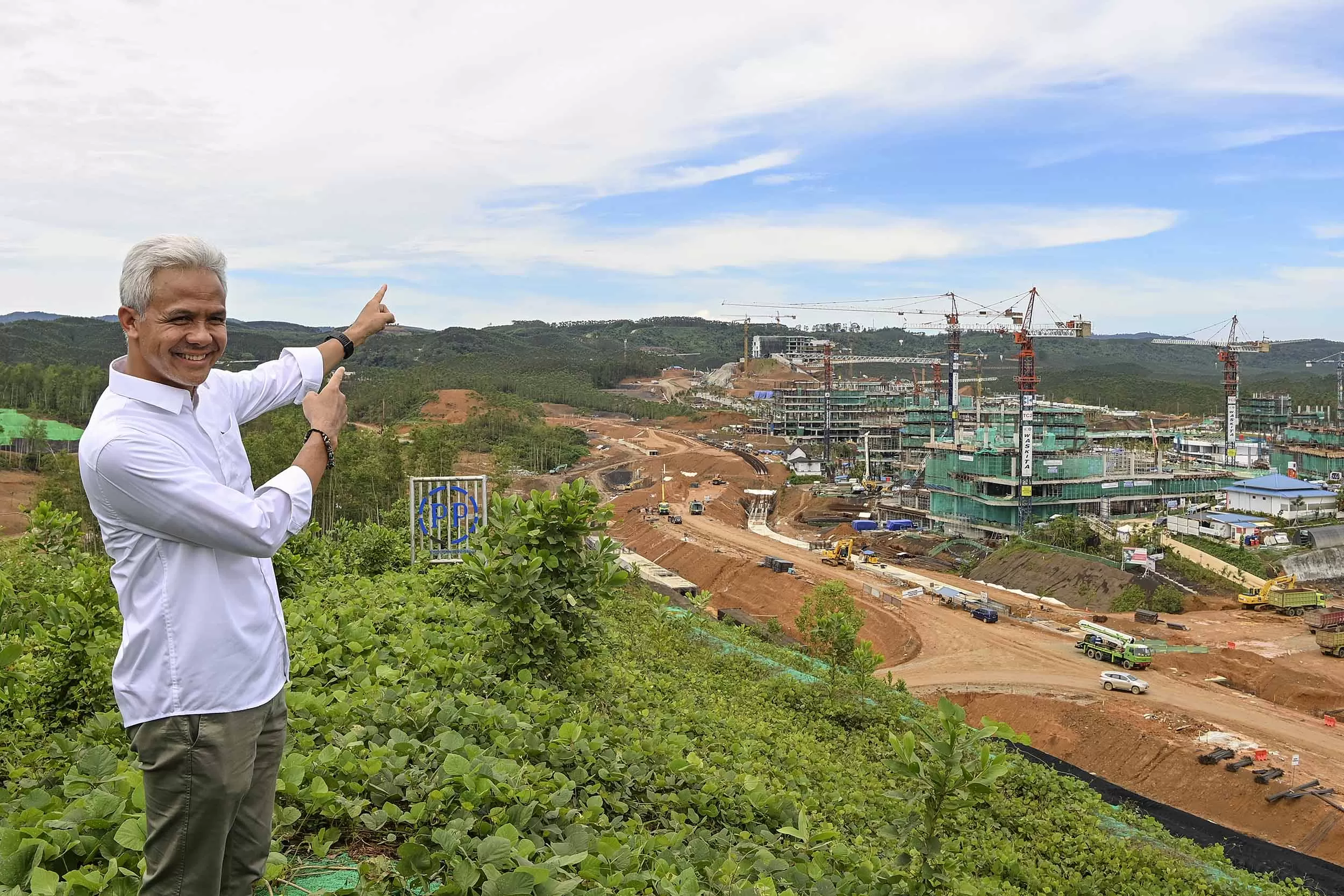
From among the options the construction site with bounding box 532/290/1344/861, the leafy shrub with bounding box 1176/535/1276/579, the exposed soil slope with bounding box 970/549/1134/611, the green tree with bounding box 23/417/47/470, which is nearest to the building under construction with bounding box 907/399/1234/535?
the construction site with bounding box 532/290/1344/861

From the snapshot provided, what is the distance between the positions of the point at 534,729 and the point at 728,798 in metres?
0.95

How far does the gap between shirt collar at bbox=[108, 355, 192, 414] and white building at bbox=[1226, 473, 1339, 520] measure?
39292mm

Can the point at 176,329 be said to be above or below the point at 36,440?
above

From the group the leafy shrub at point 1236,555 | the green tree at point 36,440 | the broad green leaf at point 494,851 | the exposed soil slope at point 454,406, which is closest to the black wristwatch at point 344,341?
the broad green leaf at point 494,851

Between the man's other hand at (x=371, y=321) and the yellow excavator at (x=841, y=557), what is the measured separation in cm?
2992

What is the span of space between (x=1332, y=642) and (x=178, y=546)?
2739 centimetres

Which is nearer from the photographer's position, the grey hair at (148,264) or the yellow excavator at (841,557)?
the grey hair at (148,264)

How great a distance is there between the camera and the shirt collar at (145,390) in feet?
6.01

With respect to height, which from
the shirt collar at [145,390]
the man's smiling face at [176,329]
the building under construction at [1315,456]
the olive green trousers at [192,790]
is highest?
the man's smiling face at [176,329]

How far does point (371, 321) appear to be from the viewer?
2914 mm

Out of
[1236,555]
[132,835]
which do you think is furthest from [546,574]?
[1236,555]

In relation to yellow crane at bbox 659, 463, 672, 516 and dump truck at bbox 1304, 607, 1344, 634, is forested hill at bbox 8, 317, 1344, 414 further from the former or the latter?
dump truck at bbox 1304, 607, 1344, 634

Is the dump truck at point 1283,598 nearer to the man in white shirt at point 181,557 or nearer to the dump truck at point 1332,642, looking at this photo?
the dump truck at point 1332,642

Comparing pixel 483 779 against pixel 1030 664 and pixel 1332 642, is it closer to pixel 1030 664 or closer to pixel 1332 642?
pixel 1030 664
